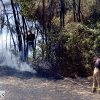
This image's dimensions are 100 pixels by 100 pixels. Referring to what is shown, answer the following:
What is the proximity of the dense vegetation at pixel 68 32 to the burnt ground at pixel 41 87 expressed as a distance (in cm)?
146

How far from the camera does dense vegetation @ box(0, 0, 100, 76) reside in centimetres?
1553

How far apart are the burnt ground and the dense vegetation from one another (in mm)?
1462

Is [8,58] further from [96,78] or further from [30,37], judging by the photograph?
[96,78]

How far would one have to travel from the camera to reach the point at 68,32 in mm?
16297

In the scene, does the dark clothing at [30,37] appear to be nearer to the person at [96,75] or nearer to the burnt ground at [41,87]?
the burnt ground at [41,87]

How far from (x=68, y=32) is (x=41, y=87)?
15.0ft

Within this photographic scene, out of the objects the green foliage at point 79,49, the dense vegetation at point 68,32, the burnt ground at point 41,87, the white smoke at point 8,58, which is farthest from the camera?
the white smoke at point 8,58

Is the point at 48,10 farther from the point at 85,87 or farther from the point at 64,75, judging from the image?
the point at 85,87

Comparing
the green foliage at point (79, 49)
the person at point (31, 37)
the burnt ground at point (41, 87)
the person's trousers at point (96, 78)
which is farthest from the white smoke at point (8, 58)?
the person's trousers at point (96, 78)

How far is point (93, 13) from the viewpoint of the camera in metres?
17.8

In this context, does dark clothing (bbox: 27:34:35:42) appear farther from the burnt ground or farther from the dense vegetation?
the burnt ground

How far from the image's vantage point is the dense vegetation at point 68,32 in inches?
611

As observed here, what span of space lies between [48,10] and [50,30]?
2130 millimetres

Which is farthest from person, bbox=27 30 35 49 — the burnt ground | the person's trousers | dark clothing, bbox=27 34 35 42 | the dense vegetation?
the person's trousers
